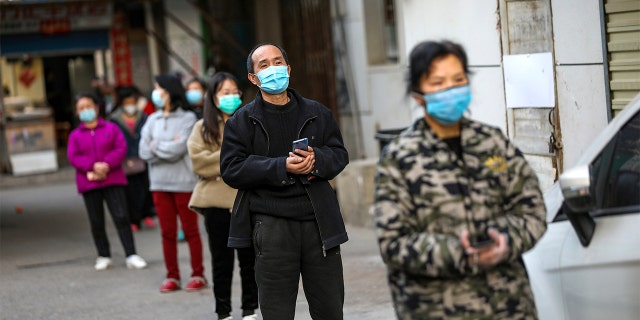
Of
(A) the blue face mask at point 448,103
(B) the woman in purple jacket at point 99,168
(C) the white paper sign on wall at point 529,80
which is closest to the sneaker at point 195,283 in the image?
(B) the woman in purple jacket at point 99,168

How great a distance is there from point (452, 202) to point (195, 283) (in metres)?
5.88

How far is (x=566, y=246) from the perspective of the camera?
483 cm

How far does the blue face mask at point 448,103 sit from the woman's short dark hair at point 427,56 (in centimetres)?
10

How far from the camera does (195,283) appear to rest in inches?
380

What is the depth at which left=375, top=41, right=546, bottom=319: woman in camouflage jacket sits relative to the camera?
4.04 m

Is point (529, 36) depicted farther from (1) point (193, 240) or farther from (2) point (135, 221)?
(2) point (135, 221)

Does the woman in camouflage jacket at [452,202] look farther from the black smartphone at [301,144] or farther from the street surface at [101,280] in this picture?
the street surface at [101,280]

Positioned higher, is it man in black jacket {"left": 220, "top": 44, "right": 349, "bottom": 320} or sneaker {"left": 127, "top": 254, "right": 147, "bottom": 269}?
man in black jacket {"left": 220, "top": 44, "right": 349, "bottom": 320}

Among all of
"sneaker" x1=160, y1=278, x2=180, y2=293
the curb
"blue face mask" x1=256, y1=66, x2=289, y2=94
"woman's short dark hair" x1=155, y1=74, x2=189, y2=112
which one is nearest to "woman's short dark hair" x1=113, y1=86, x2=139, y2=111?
"woman's short dark hair" x1=155, y1=74, x2=189, y2=112

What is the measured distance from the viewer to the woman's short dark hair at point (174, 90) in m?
9.58

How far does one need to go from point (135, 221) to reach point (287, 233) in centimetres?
837

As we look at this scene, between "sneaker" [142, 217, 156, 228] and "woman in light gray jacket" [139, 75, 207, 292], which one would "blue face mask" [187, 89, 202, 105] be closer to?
"woman in light gray jacket" [139, 75, 207, 292]

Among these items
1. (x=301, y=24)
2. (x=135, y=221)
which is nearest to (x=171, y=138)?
(x=135, y=221)

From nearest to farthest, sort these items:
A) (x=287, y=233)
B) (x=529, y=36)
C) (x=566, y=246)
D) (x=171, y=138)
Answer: (x=566, y=246)
(x=287, y=233)
(x=529, y=36)
(x=171, y=138)
